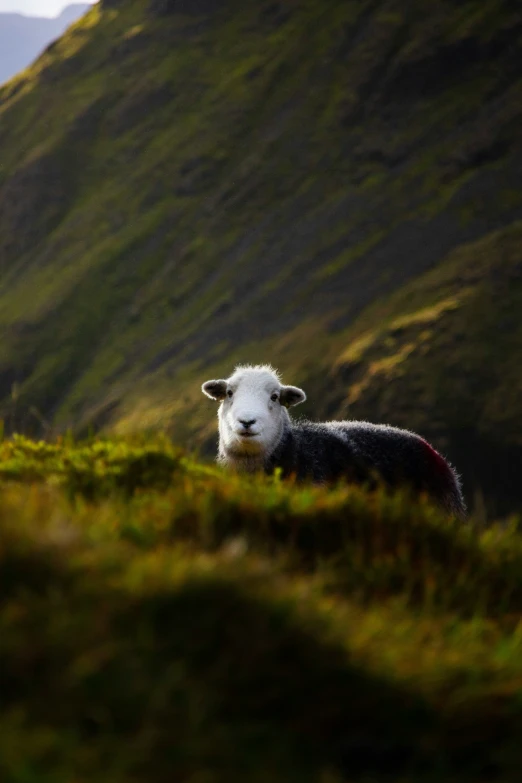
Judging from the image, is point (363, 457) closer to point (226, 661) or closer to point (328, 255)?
point (226, 661)

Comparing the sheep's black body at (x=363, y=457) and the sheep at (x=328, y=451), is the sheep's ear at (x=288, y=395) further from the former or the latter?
the sheep's black body at (x=363, y=457)

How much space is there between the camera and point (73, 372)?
17262 cm

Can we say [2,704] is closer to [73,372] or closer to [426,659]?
[426,659]

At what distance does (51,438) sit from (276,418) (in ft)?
19.7

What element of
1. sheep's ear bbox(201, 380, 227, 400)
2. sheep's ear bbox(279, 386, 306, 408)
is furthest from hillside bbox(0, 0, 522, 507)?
sheep's ear bbox(279, 386, 306, 408)

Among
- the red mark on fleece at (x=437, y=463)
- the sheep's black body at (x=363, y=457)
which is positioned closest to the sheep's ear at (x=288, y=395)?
the sheep's black body at (x=363, y=457)

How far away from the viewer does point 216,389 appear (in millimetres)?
17672

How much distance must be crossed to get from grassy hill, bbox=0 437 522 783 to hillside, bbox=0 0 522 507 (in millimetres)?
94113

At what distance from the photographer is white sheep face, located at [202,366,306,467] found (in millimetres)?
15672

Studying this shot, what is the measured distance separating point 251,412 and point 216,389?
1.84m

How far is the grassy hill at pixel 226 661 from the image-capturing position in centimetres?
459

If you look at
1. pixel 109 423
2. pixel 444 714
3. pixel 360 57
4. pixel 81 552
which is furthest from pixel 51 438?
pixel 360 57

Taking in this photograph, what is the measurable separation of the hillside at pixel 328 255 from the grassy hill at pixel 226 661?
94113 mm

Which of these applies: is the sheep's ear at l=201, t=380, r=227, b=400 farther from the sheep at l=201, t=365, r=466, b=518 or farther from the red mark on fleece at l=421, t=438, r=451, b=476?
the red mark on fleece at l=421, t=438, r=451, b=476
